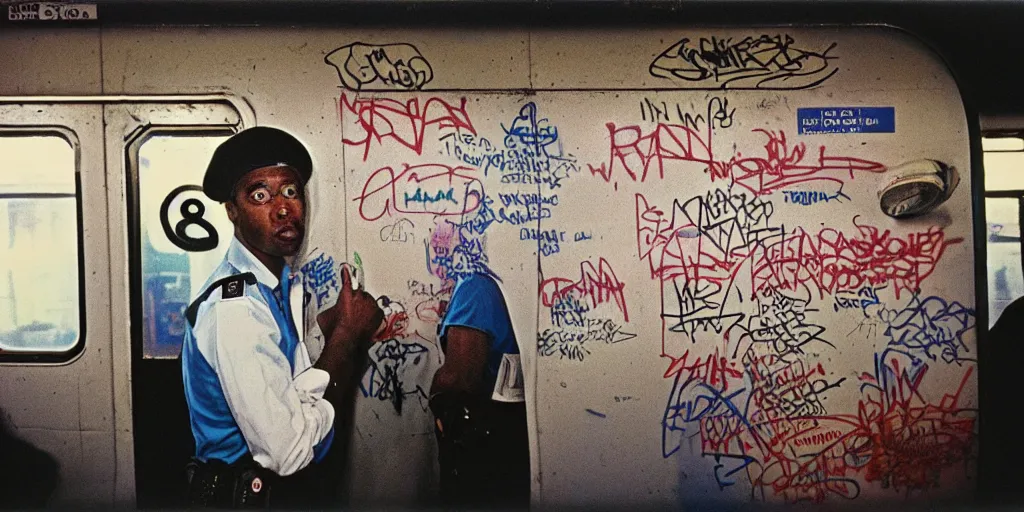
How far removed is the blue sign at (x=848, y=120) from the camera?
4361mm

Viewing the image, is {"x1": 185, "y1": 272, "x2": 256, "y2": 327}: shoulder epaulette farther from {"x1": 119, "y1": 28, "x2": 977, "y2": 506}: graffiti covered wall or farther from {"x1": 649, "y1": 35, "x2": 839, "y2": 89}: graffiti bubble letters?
{"x1": 649, "y1": 35, "x2": 839, "y2": 89}: graffiti bubble letters

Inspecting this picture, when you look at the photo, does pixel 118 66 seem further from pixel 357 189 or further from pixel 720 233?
pixel 720 233

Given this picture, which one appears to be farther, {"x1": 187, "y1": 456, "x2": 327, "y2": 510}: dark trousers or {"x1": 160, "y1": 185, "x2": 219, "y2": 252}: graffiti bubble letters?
{"x1": 187, "y1": 456, "x2": 327, "y2": 510}: dark trousers

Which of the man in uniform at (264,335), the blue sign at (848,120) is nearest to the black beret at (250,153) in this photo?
the man in uniform at (264,335)

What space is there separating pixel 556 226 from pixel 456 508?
1.53m

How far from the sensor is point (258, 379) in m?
4.34

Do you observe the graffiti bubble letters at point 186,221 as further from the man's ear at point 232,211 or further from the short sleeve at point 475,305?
the short sleeve at point 475,305

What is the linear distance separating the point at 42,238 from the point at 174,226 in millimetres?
671

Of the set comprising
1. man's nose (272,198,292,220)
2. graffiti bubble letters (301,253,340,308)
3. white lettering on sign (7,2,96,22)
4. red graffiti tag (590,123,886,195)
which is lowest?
graffiti bubble letters (301,253,340,308)

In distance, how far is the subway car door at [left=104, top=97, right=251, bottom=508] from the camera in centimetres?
429

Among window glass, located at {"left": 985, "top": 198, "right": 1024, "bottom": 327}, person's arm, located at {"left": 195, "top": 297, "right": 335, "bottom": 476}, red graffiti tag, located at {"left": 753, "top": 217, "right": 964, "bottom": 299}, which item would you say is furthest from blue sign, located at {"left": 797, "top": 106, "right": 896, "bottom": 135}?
person's arm, located at {"left": 195, "top": 297, "right": 335, "bottom": 476}

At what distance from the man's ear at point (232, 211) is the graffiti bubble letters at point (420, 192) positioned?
0.60 meters

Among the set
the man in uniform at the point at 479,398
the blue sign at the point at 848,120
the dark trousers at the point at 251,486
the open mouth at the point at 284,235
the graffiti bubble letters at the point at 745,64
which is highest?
the graffiti bubble letters at the point at 745,64

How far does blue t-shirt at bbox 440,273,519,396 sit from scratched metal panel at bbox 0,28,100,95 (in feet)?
6.75
